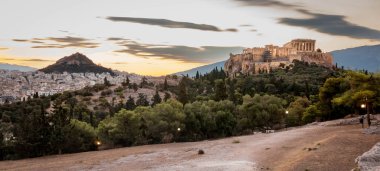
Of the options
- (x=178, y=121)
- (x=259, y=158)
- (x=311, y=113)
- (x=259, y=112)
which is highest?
(x=259, y=112)

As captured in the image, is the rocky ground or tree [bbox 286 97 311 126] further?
tree [bbox 286 97 311 126]

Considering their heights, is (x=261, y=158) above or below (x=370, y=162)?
below

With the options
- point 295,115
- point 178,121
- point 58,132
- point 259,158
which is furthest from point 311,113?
point 58,132

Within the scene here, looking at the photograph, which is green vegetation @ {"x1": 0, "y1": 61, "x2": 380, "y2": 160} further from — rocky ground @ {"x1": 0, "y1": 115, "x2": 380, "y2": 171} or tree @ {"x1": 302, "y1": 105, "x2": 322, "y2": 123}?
rocky ground @ {"x1": 0, "y1": 115, "x2": 380, "y2": 171}

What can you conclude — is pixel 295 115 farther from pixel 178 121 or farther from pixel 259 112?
pixel 178 121

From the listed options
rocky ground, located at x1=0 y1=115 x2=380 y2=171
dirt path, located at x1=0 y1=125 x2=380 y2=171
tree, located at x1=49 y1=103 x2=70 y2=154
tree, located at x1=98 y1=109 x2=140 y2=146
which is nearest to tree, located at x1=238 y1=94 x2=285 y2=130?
tree, located at x1=98 y1=109 x2=140 y2=146

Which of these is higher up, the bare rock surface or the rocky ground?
the bare rock surface

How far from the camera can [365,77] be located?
56625mm

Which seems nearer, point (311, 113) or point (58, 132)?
point (58, 132)

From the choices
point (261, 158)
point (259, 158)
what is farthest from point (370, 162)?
point (259, 158)

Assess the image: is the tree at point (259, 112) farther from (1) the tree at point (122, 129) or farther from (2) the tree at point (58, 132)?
(2) the tree at point (58, 132)

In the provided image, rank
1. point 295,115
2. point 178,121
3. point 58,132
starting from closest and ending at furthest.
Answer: point 58,132, point 178,121, point 295,115

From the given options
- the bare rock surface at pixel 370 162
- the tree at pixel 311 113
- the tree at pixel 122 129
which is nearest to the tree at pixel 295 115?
the tree at pixel 311 113

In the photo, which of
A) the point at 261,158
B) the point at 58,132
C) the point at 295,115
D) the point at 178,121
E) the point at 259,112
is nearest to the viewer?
the point at 261,158
